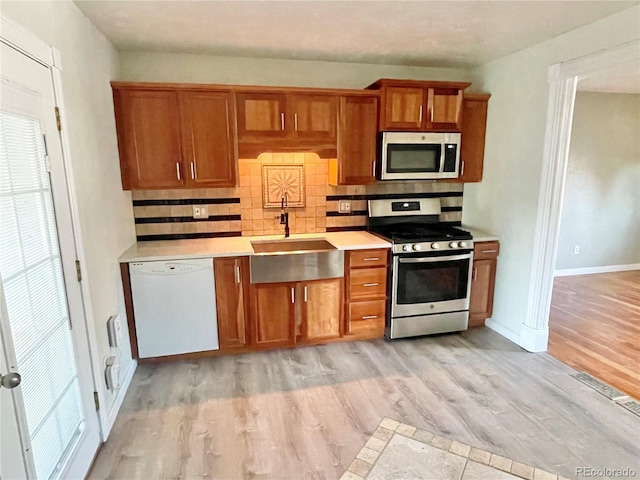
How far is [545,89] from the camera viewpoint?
285 centimetres

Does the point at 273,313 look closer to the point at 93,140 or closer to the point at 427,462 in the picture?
the point at 427,462

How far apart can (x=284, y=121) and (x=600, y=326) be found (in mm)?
3491

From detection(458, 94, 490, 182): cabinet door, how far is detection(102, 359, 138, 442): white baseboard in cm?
322

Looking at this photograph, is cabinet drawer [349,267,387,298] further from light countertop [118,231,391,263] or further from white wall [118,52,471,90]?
white wall [118,52,471,90]

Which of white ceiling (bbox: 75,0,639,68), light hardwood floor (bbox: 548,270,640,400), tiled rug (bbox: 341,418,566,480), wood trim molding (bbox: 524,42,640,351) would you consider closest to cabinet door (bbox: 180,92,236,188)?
white ceiling (bbox: 75,0,639,68)

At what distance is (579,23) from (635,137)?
3.40 m

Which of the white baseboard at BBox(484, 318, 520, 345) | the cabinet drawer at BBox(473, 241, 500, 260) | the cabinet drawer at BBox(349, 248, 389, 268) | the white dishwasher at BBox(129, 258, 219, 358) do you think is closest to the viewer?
the white dishwasher at BBox(129, 258, 219, 358)

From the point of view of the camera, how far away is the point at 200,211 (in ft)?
11.0

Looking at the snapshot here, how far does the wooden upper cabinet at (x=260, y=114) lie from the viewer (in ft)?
9.79

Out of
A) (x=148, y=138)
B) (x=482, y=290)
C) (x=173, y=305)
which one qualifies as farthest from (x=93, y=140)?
(x=482, y=290)

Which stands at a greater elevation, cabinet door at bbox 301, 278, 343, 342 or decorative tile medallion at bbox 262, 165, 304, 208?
decorative tile medallion at bbox 262, 165, 304, 208

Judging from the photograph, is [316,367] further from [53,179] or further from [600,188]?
[600,188]

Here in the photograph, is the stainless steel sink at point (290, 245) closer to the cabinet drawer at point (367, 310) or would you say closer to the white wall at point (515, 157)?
the cabinet drawer at point (367, 310)

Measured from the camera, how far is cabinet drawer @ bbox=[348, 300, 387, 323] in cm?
325
